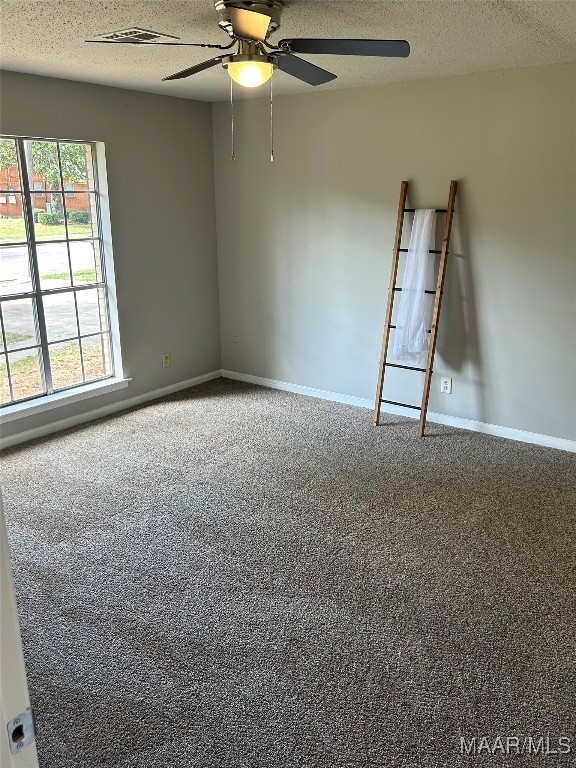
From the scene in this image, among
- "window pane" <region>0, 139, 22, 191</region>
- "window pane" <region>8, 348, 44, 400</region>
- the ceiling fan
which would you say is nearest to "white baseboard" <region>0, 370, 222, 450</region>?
"window pane" <region>8, 348, 44, 400</region>

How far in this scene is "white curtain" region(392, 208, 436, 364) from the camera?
14.3ft

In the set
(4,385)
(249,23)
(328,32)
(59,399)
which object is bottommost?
(59,399)

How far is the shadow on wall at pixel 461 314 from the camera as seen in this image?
14.3 feet

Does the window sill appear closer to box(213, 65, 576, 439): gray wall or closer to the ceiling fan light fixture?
box(213, 65, 576, 439): gray wall

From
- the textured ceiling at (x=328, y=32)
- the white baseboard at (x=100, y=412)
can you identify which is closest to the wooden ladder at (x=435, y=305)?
the textured ceiling at (x=328, y=32)

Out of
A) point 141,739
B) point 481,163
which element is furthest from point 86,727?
point 481,163

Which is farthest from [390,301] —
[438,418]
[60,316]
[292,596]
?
[292,596]

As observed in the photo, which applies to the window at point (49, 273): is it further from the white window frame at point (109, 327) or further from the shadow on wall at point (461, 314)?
the shadow on wall at point (461, 314)

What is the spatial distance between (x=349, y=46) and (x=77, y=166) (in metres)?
2.83

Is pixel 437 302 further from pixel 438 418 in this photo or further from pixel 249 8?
pixel 249 8

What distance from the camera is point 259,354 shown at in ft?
18.7

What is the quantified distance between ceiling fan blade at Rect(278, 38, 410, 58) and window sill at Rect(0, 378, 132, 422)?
3.00 m

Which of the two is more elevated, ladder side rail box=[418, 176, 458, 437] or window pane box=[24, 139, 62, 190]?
window pane box=[24, 139, 62, 190]

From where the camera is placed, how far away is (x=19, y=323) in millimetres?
4379
